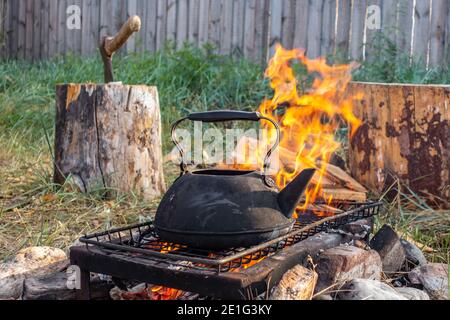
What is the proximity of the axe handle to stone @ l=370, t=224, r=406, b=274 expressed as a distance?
196 cm

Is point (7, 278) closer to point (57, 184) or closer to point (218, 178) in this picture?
point (218, 178)

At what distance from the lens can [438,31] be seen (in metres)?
6.76

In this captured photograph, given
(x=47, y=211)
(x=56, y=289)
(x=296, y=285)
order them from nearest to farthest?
(x=296, y=285) < (x=56, y=289) < (x=47, y=211)

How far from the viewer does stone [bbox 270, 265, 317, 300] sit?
196cm

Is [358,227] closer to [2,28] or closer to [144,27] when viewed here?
[144,27]

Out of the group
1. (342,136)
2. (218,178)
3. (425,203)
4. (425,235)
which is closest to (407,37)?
(342,136)

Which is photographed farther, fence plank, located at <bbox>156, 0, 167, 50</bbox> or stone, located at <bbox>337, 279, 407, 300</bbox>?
fence plank, located at <bbox>156, 0, 167, 50</bbox>

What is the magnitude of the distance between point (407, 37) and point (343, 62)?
85 centimetres

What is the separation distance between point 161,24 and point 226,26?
966 millimetres

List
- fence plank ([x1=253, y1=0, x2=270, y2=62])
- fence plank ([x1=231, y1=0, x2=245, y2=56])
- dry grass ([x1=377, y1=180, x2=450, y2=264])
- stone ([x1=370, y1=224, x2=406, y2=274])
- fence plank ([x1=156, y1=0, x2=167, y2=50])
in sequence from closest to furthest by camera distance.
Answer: stone ([x1=370, y1=224, x2=406, y2=274]) → dry grass ([x1=377, y1=180, x2=450, y2=264]) → fence plank ([x1=253, y1=0, x2=270, y2=62]) → fence plank ([x1=231, y1=0, x2=245, y2=56]) → fence plank ([x1=156, y1=0, x2=167, y2=50])

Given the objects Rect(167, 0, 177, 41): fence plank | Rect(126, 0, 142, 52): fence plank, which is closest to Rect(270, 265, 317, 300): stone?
Rect(167, 0, 177, 41): fence plank

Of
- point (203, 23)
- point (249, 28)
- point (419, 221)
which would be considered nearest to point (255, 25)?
point (249, 28)

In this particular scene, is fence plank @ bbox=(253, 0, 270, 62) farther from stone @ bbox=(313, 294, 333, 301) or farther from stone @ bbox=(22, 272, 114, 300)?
stone @ bbox=(313, 294, 333, 301)

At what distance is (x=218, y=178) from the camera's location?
2160 millimetres
